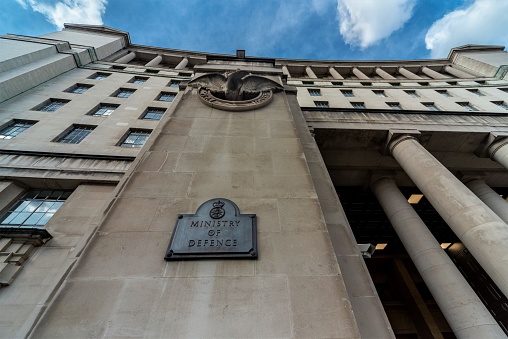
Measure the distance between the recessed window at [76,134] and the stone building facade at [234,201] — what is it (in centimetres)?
12

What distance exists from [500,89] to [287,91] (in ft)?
97.3

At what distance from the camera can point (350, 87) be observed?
2516cm

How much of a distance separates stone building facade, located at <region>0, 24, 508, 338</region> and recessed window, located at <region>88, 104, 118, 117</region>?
19 centimetres

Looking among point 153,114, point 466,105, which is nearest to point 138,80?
point 153,114

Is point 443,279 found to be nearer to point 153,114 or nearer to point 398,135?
point 398,135

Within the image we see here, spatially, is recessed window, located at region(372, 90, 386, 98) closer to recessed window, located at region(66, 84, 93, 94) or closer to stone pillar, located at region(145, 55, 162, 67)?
recessed window, located at region(66, 84, 93, 94)

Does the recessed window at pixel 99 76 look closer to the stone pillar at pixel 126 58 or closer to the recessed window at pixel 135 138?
the stone pillar at pixel 126 58

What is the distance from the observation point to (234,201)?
16.4 ft

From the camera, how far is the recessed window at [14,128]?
12.9 meters

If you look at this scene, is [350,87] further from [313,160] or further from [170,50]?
[170,50]

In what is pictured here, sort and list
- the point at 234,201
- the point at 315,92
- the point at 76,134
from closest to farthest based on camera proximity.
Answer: the point at 234,201, the point at 76,134, the point at 315,92

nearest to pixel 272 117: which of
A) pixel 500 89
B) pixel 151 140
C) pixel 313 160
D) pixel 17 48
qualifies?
pixel 313 160

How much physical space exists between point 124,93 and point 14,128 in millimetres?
8927

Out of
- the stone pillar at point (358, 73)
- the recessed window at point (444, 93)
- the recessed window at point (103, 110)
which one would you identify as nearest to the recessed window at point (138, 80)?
the recessed window at point (103, 110)
